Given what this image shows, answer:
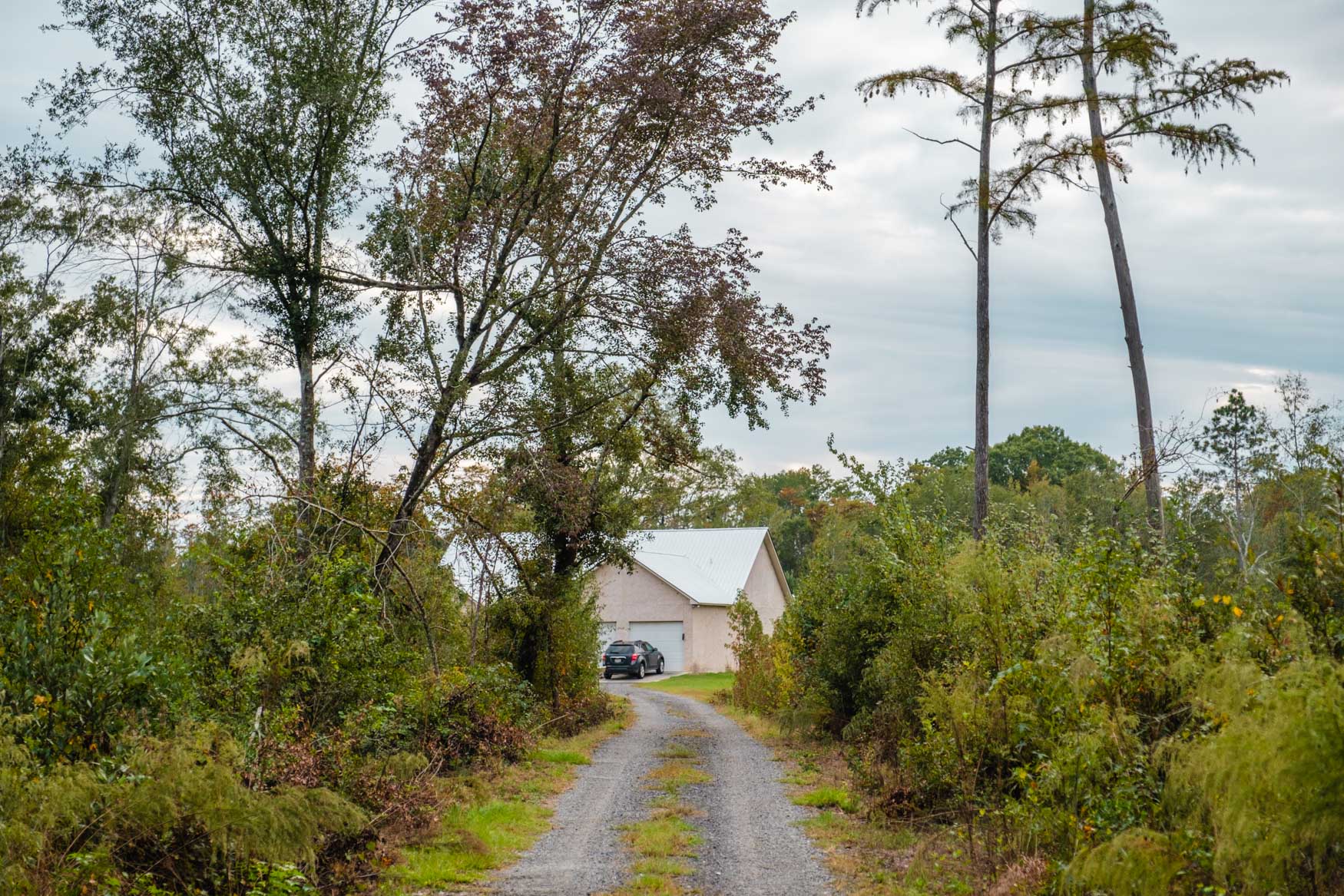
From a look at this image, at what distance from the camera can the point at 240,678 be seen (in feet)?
27.0

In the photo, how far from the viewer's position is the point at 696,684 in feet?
119

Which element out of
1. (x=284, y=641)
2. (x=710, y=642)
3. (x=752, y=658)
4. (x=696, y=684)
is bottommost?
(x=696, y=684)

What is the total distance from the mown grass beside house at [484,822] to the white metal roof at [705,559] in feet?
89.1

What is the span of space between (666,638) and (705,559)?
18.0ft

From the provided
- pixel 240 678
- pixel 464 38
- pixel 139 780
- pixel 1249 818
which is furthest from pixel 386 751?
pixel 464 38

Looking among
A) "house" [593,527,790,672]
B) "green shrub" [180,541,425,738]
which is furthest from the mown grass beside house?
"house" [593,527,790,672]

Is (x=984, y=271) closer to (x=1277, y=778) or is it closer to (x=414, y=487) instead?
(x=414, y=487)

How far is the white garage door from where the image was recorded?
42375 mm

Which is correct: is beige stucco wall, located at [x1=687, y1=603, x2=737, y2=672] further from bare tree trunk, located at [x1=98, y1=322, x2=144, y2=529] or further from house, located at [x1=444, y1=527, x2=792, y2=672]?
bare tree trunk, located at [x1=98, y1=322, x2=144, y2=529]

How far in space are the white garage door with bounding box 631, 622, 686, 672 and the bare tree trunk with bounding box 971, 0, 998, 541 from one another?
2758cm

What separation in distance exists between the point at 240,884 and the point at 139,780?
1010 millimetres

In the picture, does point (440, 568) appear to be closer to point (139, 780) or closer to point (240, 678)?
point (240, 678)

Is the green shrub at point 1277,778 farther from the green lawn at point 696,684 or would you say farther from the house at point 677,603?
the house at point 677,603

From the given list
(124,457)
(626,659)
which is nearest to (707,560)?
(626,659)
